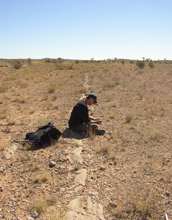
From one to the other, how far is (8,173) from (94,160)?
1.88 meters

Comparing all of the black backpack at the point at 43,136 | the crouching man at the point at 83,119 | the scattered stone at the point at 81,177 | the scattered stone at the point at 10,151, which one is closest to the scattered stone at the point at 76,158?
the scattered stone at the point at 81,177

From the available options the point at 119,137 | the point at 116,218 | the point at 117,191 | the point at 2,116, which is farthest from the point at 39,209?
the point at 2,116

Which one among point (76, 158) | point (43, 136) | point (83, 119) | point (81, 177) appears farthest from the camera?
point (83, 119)

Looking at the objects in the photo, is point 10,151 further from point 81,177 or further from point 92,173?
point 92,173

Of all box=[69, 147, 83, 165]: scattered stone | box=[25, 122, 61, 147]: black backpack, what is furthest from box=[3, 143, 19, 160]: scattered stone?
box=[69, 147, 83, 165]: scattered stone

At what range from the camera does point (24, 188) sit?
3.34 m

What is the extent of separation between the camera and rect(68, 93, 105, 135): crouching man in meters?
5.17

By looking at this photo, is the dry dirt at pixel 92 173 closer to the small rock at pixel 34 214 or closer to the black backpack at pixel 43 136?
the small rock at pixel 34 214

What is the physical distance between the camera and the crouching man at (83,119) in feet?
17.0

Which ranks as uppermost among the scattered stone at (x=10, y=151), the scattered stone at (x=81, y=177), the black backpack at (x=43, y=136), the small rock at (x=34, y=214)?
the black backpack at (x=43, y=136)

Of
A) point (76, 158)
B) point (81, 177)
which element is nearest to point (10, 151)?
point (76, 158)

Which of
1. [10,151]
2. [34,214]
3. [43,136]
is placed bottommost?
[34,214]

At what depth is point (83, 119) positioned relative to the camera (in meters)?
5.32

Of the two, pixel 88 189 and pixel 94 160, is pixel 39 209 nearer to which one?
pixel 88 189
